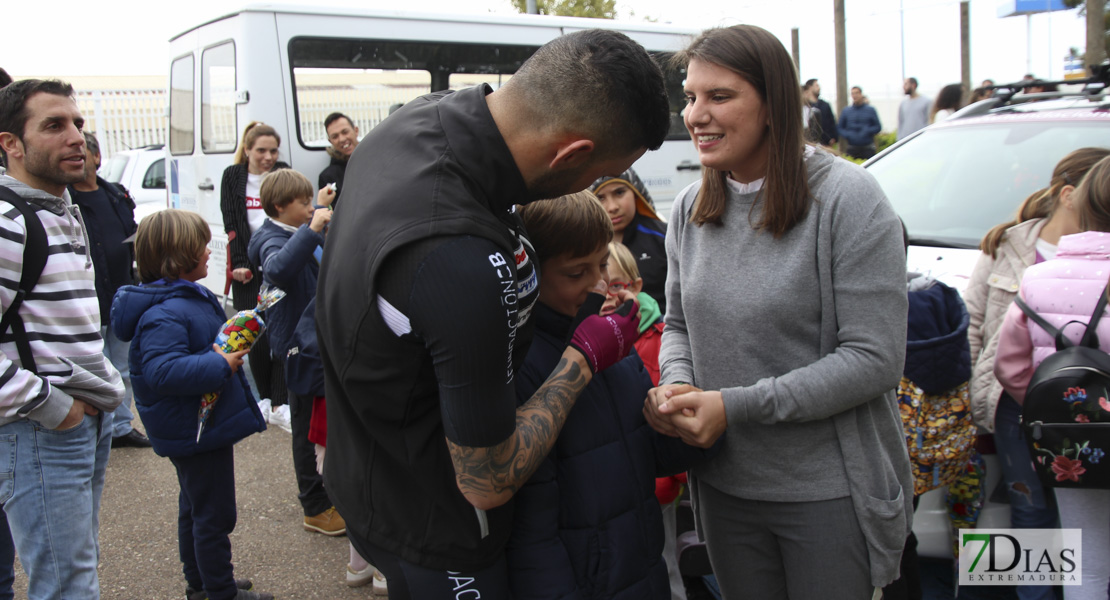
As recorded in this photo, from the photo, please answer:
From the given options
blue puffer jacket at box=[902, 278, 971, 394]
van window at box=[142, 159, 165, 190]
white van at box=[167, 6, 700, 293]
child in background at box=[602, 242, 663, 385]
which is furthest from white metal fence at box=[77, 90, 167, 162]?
blue puffer jacket at box=[902, 278, 971, 394]

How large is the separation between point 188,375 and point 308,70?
4328mm

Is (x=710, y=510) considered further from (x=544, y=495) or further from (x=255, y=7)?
(x=255, y=7)

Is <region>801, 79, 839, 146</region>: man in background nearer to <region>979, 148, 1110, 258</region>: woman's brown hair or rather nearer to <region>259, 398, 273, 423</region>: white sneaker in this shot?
<region>979, 148, 1110, 258</region>: woman's brown hair

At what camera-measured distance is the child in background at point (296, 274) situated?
382 cm

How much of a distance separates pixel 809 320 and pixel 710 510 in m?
0.61

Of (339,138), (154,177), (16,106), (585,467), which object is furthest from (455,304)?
(154,177)

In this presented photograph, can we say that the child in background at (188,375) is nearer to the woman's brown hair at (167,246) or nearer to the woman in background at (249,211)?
the woman's brown hair at (167,246)

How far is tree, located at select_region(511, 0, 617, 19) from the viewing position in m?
16.1

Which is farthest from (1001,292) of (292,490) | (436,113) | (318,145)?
(318,145)

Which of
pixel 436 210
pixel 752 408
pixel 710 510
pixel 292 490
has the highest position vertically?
pixel 436 210

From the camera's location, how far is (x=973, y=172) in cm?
416

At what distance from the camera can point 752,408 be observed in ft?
6.01

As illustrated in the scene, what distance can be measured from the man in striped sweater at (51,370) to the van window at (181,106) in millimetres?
4948

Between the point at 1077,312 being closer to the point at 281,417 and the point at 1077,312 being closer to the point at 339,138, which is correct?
the point at 281,417
